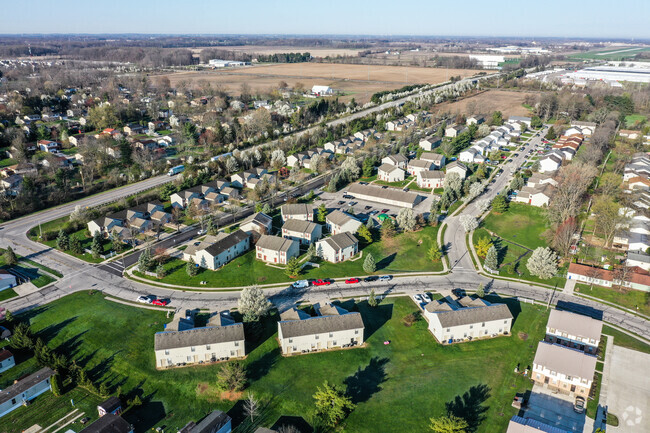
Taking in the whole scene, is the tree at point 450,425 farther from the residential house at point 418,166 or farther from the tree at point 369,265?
the residential house at point 418,166

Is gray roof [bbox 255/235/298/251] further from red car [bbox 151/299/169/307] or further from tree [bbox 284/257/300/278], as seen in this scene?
red car [bbox 151/299/169/307]

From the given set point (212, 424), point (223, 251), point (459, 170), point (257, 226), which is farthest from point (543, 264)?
point (212, 424)

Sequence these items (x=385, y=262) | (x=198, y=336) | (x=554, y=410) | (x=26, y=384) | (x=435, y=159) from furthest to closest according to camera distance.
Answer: (x=435, y=159) → (x=385, y=262) → (x=198, y=336) → (x=26, y=384) → (x=554, y=410)

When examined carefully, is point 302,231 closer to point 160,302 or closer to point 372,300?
point 372,300

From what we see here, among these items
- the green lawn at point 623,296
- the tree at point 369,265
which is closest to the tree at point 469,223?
the green lawn at point 623,296

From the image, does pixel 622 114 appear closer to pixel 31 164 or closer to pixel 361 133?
pixel 361 133

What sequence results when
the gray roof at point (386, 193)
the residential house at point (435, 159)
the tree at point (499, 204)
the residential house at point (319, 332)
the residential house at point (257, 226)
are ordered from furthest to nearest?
the residential house at point (435, 159) → the gray roof at point (386, 193) → the tree at point (499, 204) → the residential house at point (257, 226) → the residential house at point (319, 332)
